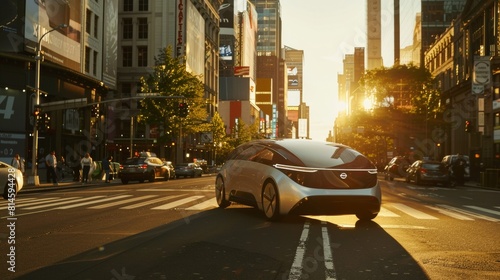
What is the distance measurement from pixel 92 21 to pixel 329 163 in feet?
138

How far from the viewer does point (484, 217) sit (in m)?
13.6

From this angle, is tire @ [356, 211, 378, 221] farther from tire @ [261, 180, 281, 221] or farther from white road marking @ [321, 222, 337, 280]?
white road marking @ [321, 222, 337, 280]

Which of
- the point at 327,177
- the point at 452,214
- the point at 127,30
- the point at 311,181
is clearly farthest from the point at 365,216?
the point at 127,30

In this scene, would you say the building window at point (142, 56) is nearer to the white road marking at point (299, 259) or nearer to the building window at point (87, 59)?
the building window at point (87, 59)

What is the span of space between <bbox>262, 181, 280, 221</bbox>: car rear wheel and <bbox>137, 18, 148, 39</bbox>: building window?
69753 millimetres

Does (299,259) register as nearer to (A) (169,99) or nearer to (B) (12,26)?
(B) (12,26)

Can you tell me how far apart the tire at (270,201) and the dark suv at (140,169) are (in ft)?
79.3

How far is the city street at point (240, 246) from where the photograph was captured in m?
6.41

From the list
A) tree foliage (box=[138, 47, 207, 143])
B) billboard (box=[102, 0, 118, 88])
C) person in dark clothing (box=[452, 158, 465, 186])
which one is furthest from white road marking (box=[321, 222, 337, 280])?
billboard (box=[102, 0, 118, 88])

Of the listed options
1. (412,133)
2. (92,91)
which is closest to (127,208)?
(92,91)

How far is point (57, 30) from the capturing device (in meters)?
41.2

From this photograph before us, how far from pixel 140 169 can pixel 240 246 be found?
27497mm

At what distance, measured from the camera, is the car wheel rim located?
36.2ft

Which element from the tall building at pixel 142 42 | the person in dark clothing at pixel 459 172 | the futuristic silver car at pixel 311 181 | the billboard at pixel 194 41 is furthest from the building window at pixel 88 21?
the futuristic silver car at pixel 311 181
